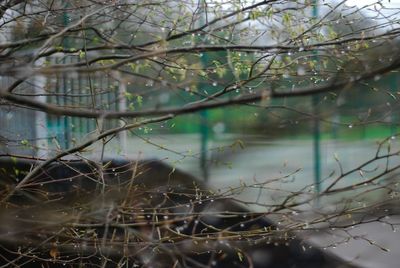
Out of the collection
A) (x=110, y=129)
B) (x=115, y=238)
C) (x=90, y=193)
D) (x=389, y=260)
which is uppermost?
(x=110, y=129)

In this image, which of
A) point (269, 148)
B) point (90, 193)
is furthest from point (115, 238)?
point (269, 148)

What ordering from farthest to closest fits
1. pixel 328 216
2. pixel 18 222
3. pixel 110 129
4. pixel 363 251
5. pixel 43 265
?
pixel 363 251
pixel 43 265
pixel 110 129
pixel 328 216
pixel 18 222

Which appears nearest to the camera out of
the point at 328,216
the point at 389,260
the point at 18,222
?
the point at 18,222

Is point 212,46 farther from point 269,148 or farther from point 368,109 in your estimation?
point 269,148

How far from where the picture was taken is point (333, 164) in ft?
18.5

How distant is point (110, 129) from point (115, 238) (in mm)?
678

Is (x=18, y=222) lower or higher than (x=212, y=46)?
lower

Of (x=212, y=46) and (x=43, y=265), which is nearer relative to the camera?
(x=212, y=46)

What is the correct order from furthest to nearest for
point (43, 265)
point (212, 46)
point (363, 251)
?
1. point (363, 251)
2. point (43, 265)
3. point (212, 46)

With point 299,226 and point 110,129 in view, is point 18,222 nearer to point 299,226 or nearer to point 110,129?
point 110,129

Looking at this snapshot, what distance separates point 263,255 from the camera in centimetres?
543

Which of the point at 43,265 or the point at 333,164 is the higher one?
the point at 333,164

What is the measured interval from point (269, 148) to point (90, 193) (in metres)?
1.57

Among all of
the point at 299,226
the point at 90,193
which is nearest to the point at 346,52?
the point at 299,226
